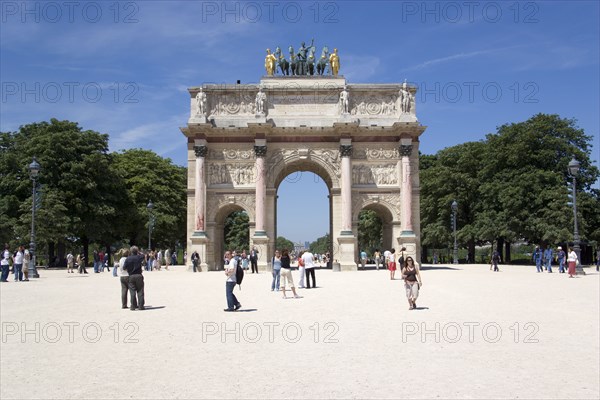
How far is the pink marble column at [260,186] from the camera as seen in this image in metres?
43.3

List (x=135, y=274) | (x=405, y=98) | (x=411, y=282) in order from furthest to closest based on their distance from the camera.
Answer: (x=405, y=98)
(x=135, y=274)
(x=411, y=282)

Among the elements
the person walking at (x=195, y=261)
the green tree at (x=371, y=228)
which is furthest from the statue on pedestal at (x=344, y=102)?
the green tree at (x=371, y=228)

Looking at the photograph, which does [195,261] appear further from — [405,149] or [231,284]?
[231,284]

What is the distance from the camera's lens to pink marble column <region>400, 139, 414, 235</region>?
142 ft

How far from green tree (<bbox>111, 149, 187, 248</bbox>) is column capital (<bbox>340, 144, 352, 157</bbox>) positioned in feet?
75.6

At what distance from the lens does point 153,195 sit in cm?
6322

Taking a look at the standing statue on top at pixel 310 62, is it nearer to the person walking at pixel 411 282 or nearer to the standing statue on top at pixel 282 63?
the standing statue on top at pixel 282 63

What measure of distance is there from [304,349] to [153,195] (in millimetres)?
54846

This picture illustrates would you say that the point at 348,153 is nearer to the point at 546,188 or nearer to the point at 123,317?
the point at 546,188

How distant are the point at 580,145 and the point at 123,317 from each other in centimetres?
4791

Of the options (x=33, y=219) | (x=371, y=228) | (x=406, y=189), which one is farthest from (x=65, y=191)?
(x=371, y=228)

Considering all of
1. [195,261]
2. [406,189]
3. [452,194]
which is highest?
[452,194]

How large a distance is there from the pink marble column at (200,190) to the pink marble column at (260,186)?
3806 millimetres

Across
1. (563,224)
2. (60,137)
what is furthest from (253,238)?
(563,224)
